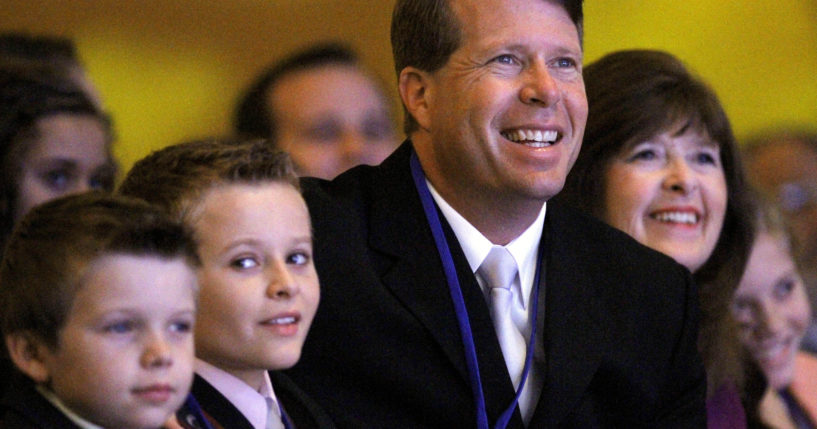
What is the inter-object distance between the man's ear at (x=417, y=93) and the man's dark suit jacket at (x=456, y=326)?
84mm

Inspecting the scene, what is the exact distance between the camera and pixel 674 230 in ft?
9.12

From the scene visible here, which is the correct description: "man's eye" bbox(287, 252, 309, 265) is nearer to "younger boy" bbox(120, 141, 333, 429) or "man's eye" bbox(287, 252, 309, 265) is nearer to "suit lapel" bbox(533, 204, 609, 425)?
"younger boy" bbox(120, 141, 333, 429)

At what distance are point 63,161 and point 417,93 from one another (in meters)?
0.85

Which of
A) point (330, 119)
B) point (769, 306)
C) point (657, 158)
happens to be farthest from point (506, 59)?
point (769, 306)

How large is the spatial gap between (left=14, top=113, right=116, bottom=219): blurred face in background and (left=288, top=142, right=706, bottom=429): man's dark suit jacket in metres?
0.66

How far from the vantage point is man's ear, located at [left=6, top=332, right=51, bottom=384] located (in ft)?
4.84

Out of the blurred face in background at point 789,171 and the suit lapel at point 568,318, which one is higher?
the suit lapel at point 568,318

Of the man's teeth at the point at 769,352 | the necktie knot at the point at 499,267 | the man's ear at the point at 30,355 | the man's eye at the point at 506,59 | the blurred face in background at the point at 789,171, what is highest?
the man's eye at the point at 506,59

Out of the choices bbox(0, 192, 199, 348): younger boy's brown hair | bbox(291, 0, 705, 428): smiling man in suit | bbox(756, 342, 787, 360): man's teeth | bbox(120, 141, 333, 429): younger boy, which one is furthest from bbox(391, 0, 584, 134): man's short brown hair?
bbox(756, 342, 787, 360): man's teeth

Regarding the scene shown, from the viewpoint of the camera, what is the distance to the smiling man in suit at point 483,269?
6.86ft

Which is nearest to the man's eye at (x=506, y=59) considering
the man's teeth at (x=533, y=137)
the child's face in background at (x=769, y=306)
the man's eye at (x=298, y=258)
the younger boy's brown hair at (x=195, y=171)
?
the man's teeth at (x=533, y=137)

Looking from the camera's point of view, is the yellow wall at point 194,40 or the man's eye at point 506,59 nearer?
the man's eye at point 506,59

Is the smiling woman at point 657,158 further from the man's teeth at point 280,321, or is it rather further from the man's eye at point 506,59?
the man's teeth at point 280,321

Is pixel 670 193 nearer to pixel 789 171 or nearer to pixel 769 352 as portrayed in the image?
pixel 769 352
